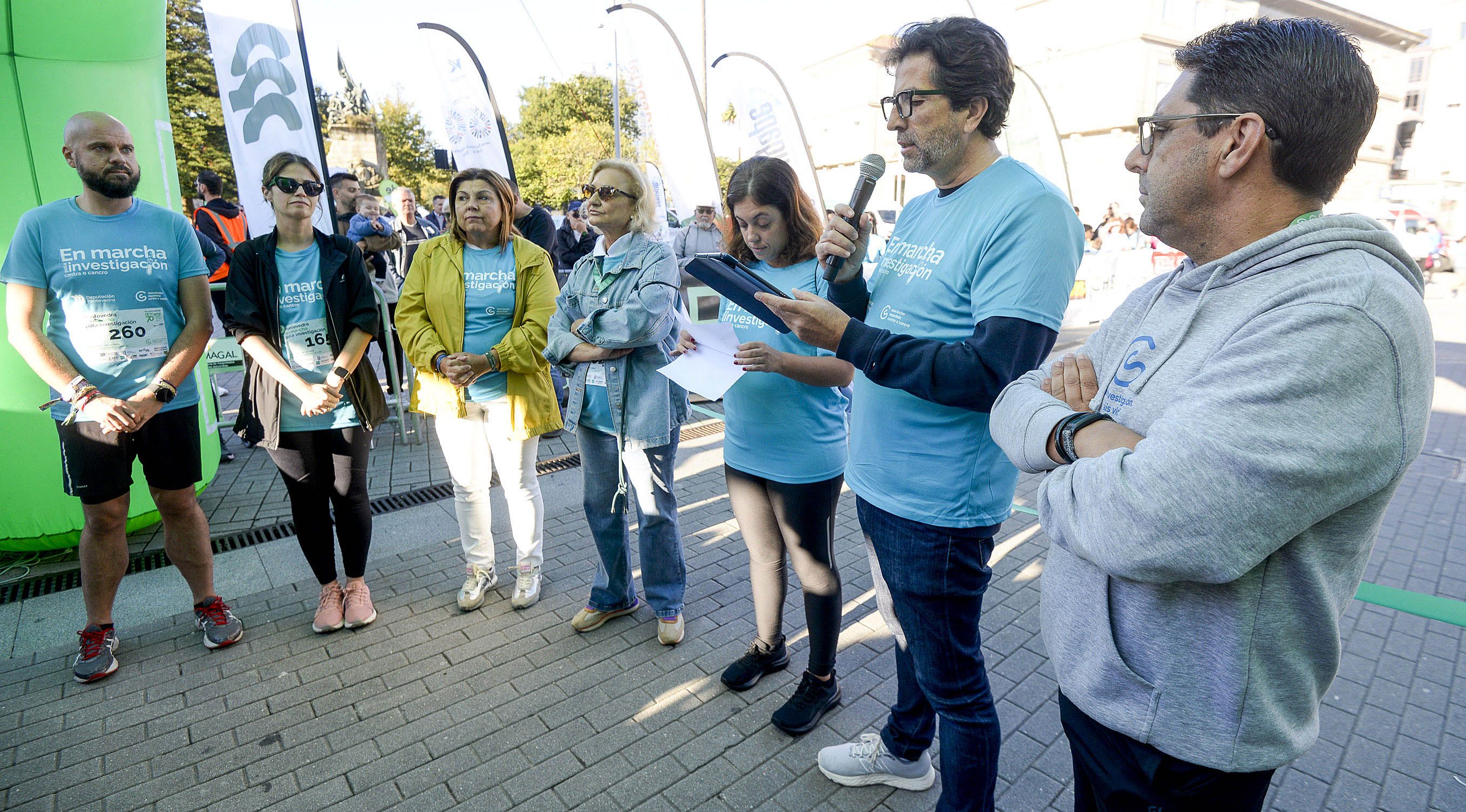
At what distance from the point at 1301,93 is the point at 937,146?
3.06ft

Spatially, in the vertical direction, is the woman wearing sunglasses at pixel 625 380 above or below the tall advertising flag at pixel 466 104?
below

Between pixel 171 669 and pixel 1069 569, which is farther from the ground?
pixel 1069 569

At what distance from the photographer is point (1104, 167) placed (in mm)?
42219

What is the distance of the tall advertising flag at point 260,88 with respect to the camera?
19.3 ft

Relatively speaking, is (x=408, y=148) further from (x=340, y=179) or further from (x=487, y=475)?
(x=487, y=475)

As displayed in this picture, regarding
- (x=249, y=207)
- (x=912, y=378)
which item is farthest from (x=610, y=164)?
(x=249, y=207)

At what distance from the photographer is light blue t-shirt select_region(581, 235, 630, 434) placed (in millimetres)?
3293

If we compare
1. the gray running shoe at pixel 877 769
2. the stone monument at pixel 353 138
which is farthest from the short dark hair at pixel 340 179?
the stone monument at pixel 353 138

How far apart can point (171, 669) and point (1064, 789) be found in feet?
11.8

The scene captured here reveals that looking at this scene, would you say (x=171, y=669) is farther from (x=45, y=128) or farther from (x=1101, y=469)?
(x=1101, y=469)

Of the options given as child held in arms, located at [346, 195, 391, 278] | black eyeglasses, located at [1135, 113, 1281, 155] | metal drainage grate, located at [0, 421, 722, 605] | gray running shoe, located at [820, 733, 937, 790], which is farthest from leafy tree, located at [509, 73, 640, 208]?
black eyeglasses, located at [1135, 113, 1281, 155]

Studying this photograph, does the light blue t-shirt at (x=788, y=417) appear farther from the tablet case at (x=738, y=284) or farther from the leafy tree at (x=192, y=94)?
the leafy tree at (x=192, y=94)

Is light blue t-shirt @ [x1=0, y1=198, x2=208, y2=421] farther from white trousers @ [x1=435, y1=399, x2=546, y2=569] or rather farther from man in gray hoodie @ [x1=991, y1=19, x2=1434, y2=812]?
man in gray hoodie @ [x1=991, y1=19, x2=1434, y2=812]

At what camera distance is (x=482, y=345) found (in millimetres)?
3586
